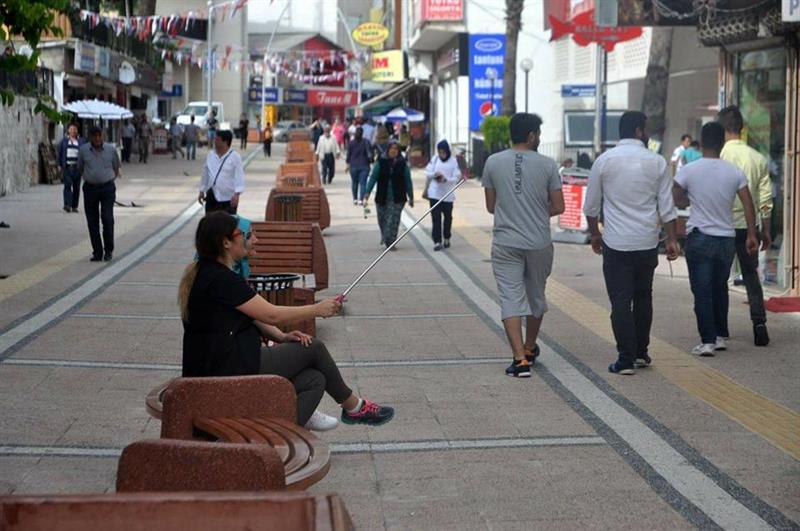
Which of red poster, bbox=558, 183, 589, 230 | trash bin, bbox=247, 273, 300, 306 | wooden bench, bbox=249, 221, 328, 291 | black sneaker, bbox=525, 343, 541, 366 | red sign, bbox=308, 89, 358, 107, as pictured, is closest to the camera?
black sneaker, bbox=525, 343, 541, 366

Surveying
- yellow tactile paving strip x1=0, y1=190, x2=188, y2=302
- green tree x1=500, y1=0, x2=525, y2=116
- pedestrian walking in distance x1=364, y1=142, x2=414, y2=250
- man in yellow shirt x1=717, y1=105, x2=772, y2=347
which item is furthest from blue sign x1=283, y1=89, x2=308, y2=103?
man in yellow shirt x1=717, y1=105, x2=772, y2=347

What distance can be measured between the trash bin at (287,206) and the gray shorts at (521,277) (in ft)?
31.8

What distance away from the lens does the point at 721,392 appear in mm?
8633

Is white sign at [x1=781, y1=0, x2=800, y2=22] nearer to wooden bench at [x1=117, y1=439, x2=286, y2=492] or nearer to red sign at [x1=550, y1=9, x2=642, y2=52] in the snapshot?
wooden bench at [x1=117, y1=439, x2=286, y2=492]

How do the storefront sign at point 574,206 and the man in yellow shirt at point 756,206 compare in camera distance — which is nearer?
the man in yellow shirt at point 756,206

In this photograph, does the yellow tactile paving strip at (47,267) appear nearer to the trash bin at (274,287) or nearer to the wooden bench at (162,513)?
the trash bin at (274,287)

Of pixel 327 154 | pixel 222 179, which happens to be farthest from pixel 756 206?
pixel 327 154

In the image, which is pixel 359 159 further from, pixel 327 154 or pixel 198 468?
pixel 198 468

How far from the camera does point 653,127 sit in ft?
78.5

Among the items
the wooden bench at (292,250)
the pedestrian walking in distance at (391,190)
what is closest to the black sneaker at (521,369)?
the wooden bench at (292,250)

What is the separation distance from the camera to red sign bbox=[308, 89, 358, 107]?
98062mm

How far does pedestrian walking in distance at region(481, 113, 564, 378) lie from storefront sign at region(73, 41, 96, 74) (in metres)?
30.5

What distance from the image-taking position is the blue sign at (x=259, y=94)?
292 feet

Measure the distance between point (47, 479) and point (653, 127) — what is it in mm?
18765
